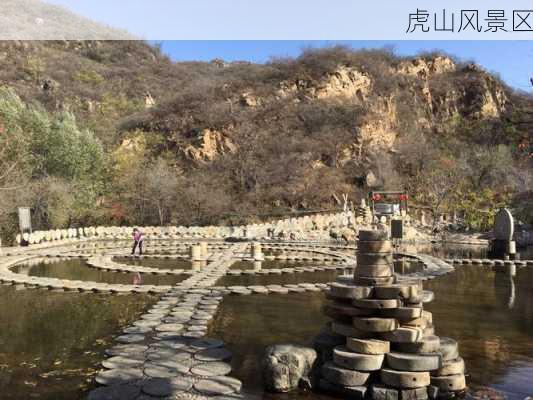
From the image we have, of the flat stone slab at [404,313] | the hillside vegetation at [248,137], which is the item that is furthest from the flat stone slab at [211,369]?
the hillside vegetation at [248,137]

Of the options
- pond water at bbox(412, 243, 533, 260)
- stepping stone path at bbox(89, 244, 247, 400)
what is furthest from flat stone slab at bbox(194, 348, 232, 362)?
pond water at bbox(412, 243, 533, 260)

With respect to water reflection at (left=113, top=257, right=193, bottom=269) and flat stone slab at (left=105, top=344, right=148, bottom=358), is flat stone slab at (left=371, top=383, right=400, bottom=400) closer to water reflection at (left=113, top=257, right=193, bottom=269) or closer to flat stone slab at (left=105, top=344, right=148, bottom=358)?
flat stone slab at (left=105, top=344, right=148, bottom=358)

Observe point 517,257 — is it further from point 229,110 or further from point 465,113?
point 465,113

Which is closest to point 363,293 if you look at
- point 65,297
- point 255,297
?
point 255,297

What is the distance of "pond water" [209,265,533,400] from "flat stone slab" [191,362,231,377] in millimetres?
195

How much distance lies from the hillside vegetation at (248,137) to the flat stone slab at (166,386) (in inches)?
897

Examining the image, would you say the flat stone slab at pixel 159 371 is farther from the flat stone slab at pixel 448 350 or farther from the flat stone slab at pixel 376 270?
the flat stone slab at pixel 448 350

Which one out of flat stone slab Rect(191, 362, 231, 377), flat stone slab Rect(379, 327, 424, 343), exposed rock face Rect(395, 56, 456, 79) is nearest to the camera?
flat stone slab Rect(379, 327, 424, 343)

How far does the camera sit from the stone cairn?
19.9 feet

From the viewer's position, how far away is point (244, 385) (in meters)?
6.43

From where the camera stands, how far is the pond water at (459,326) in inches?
270

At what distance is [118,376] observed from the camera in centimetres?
647

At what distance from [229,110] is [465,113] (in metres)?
31.2

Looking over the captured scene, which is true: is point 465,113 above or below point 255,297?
above
